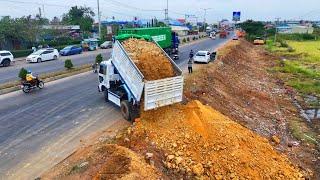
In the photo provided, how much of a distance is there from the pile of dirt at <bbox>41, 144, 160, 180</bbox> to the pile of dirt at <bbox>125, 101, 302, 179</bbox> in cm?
107

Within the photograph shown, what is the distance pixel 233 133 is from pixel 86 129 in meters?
6.46

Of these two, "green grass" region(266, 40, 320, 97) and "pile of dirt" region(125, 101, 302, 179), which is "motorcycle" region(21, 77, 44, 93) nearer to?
"pile of dirt" region(125, 101, 302, 179)

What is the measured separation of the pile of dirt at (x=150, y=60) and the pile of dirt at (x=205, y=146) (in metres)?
2.08

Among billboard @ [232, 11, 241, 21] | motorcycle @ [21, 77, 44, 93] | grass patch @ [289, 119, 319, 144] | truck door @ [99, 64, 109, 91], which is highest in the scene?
billboard @ [232, 11, 241, 21]

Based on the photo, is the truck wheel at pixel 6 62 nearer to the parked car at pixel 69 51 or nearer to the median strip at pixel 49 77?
the median strip at pixel 49 77

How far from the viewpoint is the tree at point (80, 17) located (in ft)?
289

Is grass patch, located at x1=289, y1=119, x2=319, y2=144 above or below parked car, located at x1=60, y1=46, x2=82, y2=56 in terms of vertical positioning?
below

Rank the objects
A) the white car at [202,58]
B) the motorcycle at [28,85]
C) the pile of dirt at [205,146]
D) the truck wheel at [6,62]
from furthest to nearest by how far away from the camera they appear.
A: the truck wheel at [6,62] → the white car at [202,58] → the motorcycle at [28,85] → the pile of dirt at [205,146]

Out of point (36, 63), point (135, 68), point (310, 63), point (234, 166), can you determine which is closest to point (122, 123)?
point (135, 68)

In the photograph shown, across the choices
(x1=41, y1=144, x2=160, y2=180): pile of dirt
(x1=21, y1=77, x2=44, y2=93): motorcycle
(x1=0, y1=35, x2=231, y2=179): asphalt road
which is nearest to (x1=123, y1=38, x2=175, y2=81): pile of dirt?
(x1=0, y1=35, x2=231, y2=179): asphalt road

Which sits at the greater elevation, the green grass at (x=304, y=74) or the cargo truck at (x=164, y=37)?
the cargo truck at (x=164, y=37)

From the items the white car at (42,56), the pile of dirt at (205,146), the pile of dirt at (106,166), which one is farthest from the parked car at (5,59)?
the pile of dirt at (106,166)

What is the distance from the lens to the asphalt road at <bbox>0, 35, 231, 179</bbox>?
12.6m

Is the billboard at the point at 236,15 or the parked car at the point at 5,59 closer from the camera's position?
the parked car at the point at 5,59
